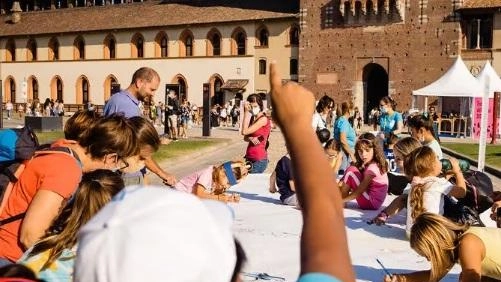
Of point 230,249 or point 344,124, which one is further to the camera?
point 344,124

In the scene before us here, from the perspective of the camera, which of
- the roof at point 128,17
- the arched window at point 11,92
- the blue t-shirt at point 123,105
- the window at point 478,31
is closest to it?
the blue t-shirt at point 123,105

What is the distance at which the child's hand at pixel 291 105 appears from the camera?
144 centimetres

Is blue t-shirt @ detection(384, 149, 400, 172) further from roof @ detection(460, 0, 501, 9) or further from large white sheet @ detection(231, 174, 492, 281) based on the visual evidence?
roof @ detection(460, 0, 501, 9)

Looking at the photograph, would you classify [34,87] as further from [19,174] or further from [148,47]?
[19,174]

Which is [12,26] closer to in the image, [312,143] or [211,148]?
[211,148]

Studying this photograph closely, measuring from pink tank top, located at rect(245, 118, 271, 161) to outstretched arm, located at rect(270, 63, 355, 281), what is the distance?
7.95 m

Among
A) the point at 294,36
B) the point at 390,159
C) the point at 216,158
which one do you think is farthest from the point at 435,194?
the point at 294,36

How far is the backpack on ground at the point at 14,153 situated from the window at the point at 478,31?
33.7 m

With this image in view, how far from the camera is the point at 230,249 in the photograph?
1311 mm

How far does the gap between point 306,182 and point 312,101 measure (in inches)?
9.0

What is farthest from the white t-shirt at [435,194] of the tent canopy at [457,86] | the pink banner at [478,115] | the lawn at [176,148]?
the pink banner at [478,115]

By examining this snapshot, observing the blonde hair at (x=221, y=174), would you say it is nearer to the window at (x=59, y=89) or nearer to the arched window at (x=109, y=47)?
the arched window at (x=109, y=47)

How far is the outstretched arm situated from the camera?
4.03ft

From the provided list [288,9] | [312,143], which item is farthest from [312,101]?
[288,9]
